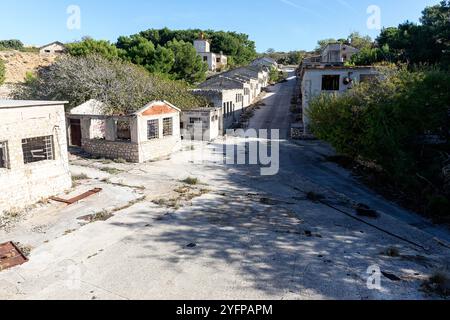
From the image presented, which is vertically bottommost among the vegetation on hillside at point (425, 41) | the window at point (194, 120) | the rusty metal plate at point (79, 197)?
the rusty metal plate at point (79, 197)

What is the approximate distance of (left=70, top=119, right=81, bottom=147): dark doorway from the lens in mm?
23016

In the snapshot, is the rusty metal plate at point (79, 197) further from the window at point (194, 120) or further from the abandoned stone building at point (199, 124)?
the window at point (194, 120)

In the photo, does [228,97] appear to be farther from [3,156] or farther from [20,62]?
[20,62]

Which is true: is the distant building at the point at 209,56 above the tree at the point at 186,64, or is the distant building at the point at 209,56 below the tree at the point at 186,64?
above

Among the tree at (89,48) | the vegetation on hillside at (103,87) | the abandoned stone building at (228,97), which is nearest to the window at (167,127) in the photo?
the vegetation on hillside at (103,87)

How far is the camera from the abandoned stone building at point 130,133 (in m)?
20.1

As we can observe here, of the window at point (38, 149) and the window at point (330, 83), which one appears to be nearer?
the window at point (38, 149)

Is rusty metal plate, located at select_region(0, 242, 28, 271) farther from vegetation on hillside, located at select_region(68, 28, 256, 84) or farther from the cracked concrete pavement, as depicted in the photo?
vegetation on hillside, located at select_region(68, 28, 256, 84)

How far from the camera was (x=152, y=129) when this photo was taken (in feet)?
70.1

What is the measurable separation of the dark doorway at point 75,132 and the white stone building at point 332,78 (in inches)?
Result: 621

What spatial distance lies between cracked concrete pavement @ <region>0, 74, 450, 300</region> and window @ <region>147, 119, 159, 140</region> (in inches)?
181

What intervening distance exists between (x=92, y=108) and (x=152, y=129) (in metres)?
6.50

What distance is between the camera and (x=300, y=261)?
9.17 meters
